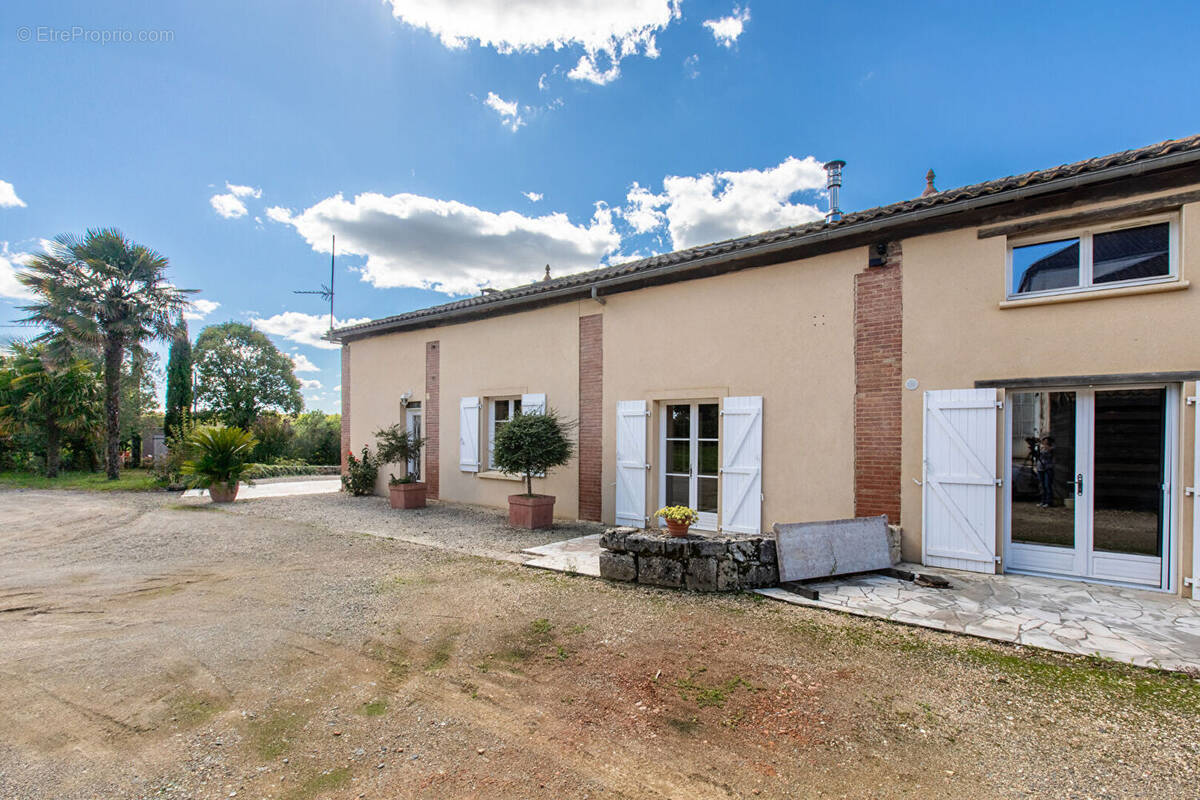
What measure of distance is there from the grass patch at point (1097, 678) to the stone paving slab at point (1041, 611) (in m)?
0.15

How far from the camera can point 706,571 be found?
4969 mm

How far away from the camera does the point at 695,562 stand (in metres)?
5.00

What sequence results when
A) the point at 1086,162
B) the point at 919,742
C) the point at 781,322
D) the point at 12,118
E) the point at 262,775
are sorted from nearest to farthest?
the point at 262,775
the point at 919,742
the point at 1086,162
the point at 781,322
the point at 12,118

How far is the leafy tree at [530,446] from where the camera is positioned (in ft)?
25.3

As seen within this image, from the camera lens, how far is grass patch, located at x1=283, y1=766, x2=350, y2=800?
6.99ft

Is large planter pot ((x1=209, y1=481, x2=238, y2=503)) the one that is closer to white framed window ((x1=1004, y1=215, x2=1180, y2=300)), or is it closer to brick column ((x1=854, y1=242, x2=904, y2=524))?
brick column ((x1=854, y1=242, x2=904, y2=524))

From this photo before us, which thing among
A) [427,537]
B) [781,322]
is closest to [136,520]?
[427,537]

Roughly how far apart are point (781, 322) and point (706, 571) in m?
3.38

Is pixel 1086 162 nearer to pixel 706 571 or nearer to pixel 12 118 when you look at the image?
pixel 706 571

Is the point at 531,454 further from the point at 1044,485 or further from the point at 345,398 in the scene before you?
the point at 345,398

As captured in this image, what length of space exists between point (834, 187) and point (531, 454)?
6.07 metres

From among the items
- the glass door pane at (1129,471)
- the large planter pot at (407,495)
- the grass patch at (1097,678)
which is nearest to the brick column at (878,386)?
the glass door pane at (1129,471)

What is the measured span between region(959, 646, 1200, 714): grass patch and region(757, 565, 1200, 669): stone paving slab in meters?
0.15

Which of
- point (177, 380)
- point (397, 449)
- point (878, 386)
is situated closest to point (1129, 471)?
point (878, 386)
